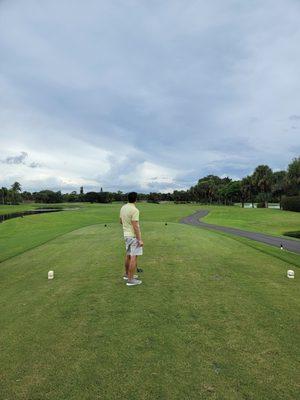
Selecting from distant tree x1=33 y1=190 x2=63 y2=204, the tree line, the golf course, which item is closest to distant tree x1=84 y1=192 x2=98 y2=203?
the tree line

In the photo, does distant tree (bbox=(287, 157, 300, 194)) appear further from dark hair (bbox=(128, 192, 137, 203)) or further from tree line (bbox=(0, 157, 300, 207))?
dark hair (bbox=(128, 192, 137, 203))

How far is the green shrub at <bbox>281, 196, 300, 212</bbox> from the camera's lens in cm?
7887

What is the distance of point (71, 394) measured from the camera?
3.92 metres

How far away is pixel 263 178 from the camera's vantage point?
110m

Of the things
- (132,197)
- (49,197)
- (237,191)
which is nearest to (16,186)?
(49,197)

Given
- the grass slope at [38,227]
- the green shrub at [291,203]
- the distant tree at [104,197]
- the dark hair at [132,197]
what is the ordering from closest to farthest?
the dark hair at [132,197], the grass slope at [38,227], the green shrub at [291,203], the distant tree at [104,197]

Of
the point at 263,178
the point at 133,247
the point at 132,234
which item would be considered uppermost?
the point at 263,178

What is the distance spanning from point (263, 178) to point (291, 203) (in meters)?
30.7

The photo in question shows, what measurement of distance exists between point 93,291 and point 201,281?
3024 millimetres

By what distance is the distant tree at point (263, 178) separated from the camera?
110m

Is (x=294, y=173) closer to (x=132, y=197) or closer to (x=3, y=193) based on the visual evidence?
(x=132, y=197)

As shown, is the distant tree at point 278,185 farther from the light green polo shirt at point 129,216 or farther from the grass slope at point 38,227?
the light green polo shirt at point 129,216

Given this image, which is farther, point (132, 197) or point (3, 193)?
point (3, 193)

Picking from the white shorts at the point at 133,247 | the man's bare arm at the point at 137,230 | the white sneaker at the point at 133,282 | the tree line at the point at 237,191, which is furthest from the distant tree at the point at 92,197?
the white sneaker at the point at 133,282
